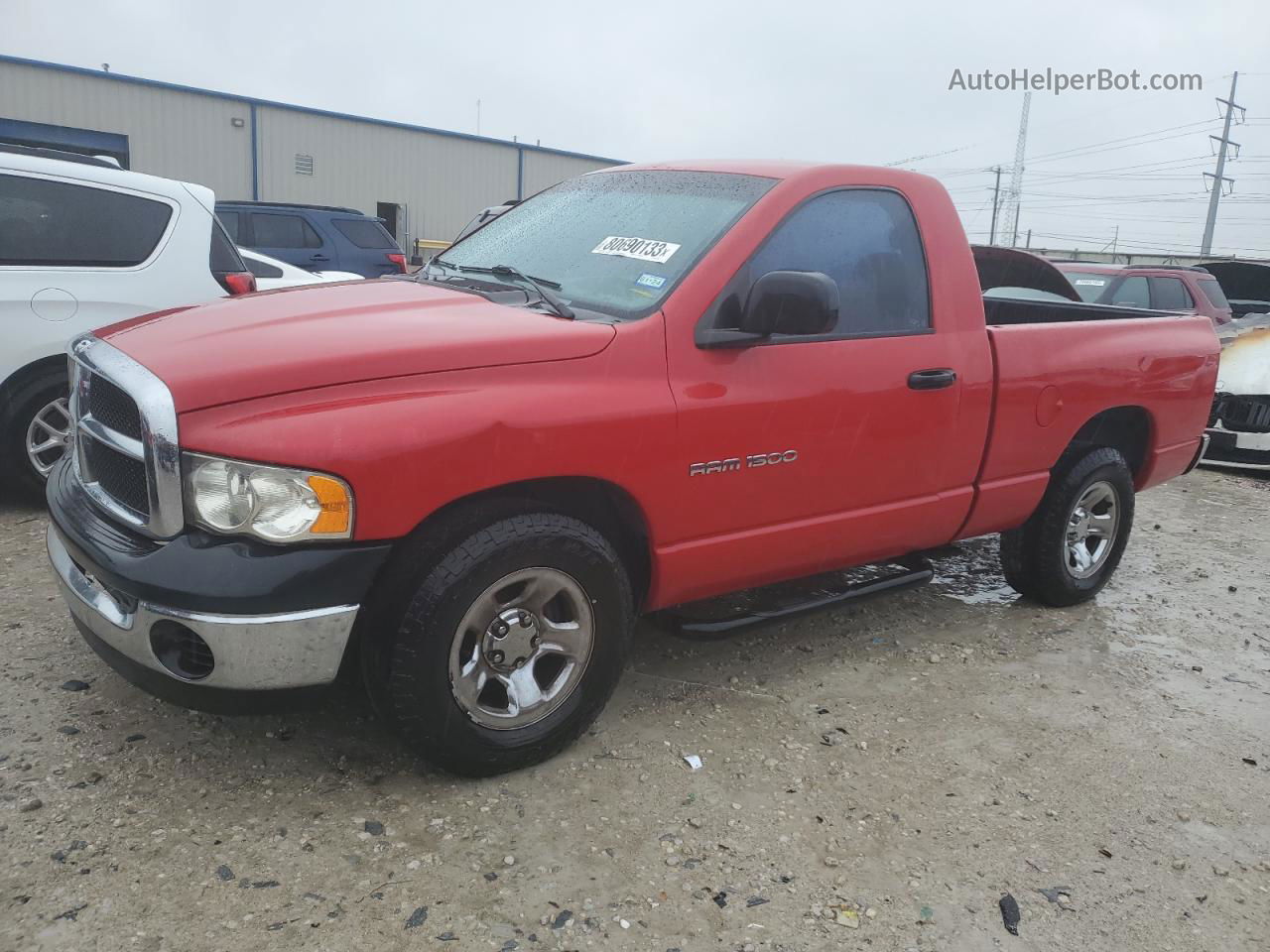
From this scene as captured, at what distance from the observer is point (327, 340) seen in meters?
2.59

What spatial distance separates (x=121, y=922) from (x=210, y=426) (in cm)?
115

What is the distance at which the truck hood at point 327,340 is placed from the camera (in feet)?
7.97

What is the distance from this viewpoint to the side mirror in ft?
9.36

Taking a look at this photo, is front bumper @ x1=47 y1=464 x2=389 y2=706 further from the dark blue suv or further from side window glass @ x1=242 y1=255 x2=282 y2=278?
the dark blue suv

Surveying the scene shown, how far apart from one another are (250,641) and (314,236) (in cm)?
1148

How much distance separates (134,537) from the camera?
8.29 feet

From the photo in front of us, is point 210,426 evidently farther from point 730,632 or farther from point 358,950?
point 730,632

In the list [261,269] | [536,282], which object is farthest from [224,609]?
[261,269]

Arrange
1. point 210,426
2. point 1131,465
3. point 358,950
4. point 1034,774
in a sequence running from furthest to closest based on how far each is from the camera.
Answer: point 1131,465 → point 1034,774 → point 210,426 → point 358,950

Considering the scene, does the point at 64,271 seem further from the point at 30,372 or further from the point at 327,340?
the point at 327,340

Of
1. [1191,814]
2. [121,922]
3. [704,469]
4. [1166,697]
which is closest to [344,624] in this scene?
[121,922]

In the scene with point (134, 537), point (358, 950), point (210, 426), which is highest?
point (210, 426)

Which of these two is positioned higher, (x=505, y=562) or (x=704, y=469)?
(x=704, y=469)

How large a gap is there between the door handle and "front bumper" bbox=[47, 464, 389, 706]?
199 cm
